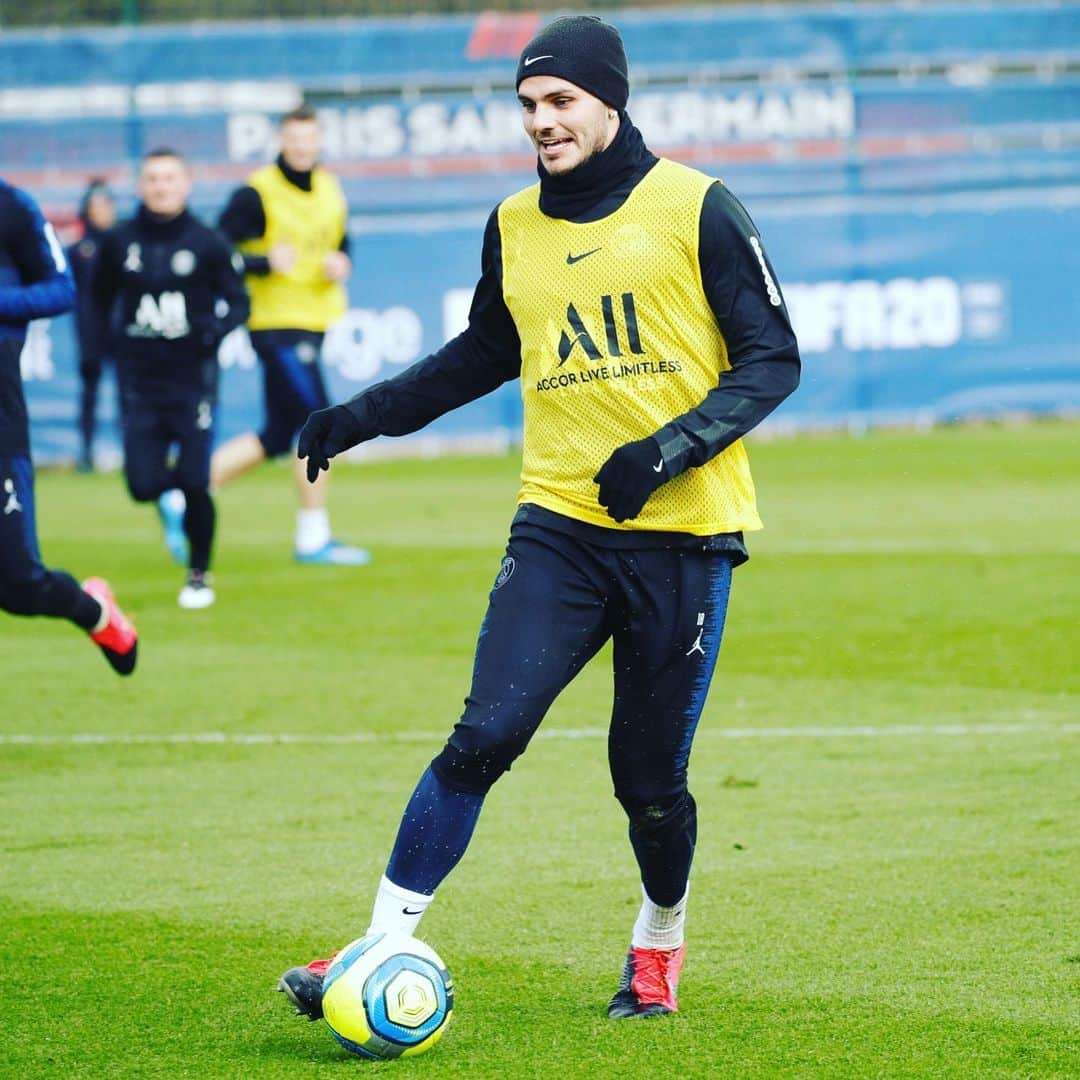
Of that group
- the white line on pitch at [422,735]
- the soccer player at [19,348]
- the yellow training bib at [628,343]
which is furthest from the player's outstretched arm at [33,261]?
the yellow training bib at [628,343]

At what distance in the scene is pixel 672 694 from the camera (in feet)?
15.5

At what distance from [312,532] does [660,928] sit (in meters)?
8.86

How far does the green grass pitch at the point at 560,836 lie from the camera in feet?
15.3

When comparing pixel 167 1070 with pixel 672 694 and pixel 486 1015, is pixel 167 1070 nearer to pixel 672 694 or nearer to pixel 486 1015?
pixel 486 1015

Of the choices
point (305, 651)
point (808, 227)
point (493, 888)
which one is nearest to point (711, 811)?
point (493, 888)

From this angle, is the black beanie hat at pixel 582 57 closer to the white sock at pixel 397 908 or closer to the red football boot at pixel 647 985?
the white sock at pixel 397 908

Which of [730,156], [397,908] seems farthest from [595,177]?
[730,156]

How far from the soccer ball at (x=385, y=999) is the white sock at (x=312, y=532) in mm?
9023

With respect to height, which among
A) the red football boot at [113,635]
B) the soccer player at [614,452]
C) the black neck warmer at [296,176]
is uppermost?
the black neck warmer at [296,176]

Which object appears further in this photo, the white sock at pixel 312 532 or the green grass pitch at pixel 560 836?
the white sock at pixel 312 532

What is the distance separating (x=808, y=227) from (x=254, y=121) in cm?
552

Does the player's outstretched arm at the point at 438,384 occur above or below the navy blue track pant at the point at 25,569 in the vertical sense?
above

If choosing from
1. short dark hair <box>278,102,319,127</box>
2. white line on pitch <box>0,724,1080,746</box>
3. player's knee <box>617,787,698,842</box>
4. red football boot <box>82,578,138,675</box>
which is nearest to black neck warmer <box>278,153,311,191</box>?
short dark hair <box>278,102,319,127</box>

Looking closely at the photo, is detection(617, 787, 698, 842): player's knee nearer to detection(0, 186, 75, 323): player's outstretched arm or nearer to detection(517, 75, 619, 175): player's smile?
detection(517, 75, 619, 175): player's smile
